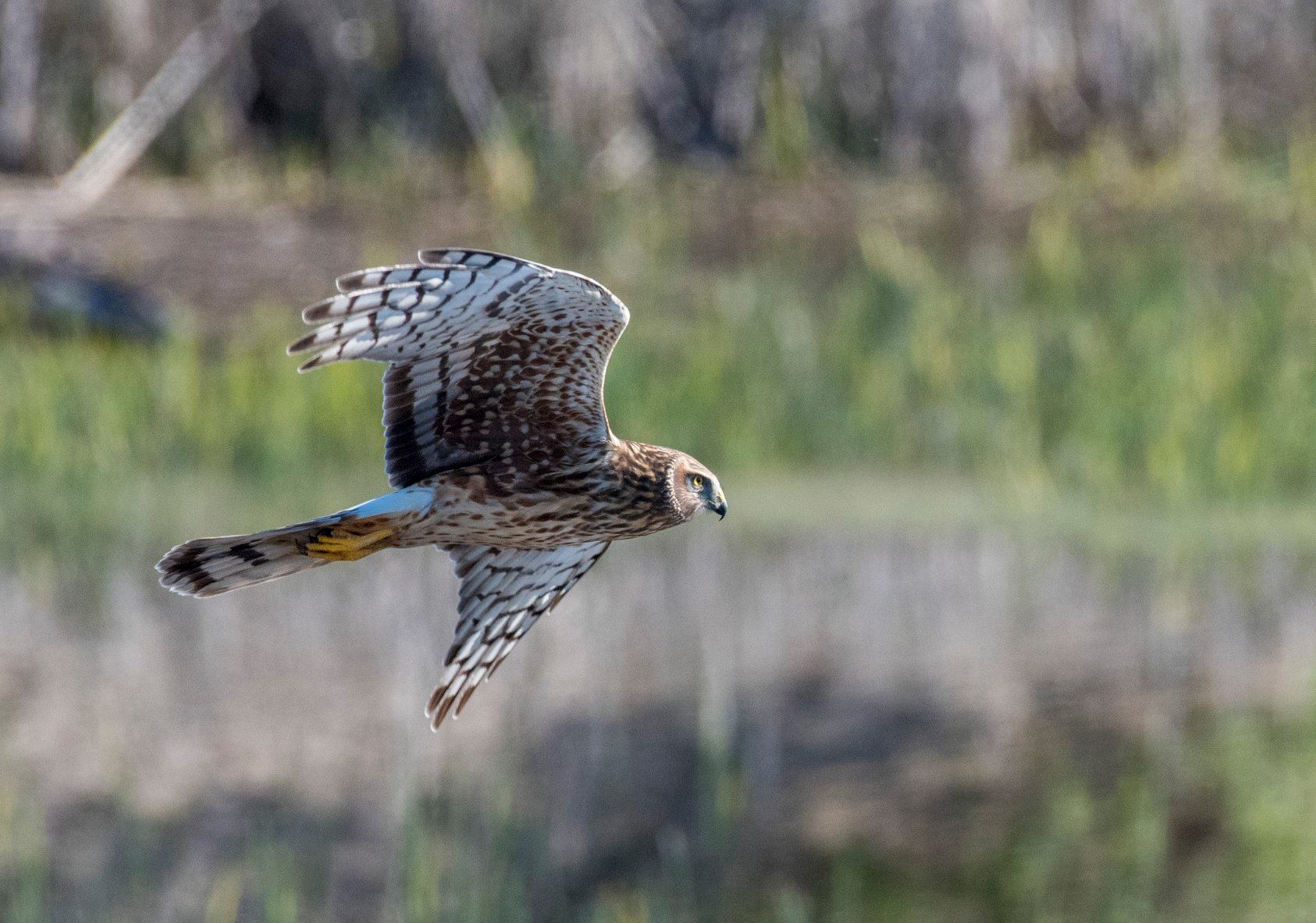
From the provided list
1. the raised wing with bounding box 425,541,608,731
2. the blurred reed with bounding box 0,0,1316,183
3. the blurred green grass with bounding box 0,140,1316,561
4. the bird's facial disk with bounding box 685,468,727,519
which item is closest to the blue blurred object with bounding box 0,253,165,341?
the blurred green grass with bounding box 0,140,1316,561

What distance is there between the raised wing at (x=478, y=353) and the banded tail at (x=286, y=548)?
0.57ft

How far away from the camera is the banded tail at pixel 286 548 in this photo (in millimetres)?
3621

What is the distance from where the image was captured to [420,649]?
9148 millimetres

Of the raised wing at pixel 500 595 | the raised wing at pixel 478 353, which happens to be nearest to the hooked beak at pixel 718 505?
the raised wing at pixel 478 353

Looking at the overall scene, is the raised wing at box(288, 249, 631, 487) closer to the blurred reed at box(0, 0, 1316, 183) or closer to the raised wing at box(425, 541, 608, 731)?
the raised wing at box(425, 541, 608, 731)

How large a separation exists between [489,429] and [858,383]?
6.09 metres

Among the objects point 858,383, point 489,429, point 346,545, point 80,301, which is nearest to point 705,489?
point 489,429

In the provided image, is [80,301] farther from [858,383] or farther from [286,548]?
[286,548]

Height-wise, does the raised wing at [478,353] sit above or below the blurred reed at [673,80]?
below

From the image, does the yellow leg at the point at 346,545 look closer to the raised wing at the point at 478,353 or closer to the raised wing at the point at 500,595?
the raised wing at the point at 478,353

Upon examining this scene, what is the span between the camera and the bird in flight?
12.4 ft

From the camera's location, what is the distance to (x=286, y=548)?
12.8 ft

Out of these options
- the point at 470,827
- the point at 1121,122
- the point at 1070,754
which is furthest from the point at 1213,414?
the point at 1121,122

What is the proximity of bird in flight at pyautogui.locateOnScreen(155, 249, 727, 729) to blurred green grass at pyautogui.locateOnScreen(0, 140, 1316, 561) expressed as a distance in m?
4.62
